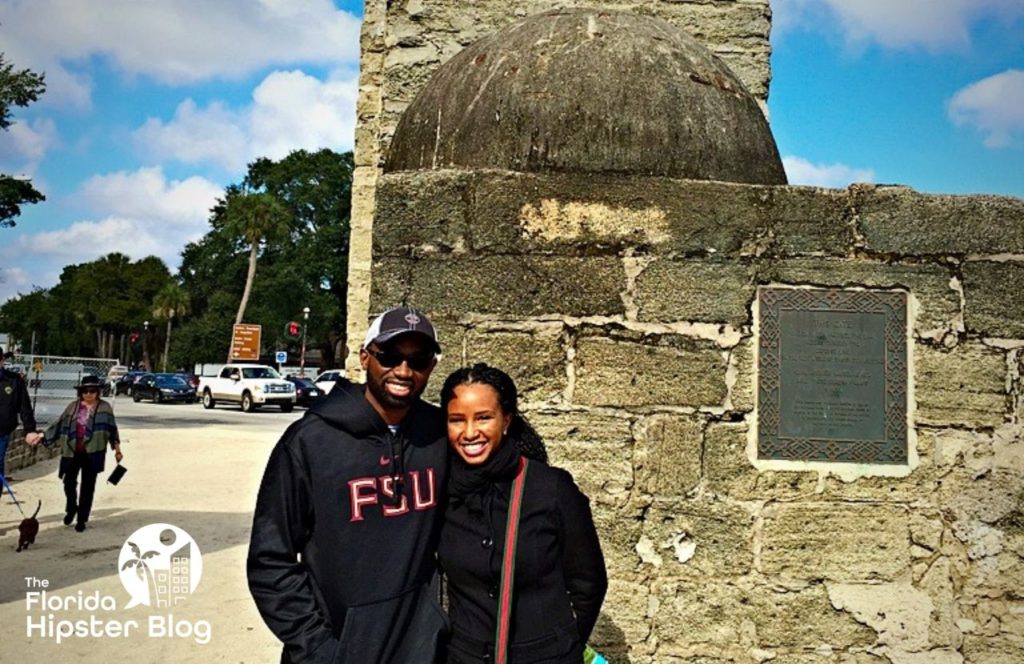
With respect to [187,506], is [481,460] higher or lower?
higher

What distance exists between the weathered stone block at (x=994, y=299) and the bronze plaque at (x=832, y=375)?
30cm

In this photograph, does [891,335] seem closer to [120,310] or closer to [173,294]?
[173,294]

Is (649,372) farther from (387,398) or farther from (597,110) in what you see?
(387,398)

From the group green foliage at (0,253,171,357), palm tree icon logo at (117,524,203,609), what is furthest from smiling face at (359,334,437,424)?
green foliage at (0,253,171,357)

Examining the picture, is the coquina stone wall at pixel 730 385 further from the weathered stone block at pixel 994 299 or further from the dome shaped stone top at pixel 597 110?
the dome shaped stone top at pixel 597 110

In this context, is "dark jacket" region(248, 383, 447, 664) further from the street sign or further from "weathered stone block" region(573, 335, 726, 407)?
the street sign

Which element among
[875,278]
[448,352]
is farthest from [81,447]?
[875,278]

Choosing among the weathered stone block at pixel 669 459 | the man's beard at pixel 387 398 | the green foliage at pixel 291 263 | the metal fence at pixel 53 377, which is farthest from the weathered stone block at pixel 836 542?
the green foliage at pixel 291 263

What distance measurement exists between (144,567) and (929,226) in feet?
21.8

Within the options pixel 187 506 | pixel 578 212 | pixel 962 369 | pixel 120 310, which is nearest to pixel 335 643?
pixel 578 212

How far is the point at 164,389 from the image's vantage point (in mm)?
32281

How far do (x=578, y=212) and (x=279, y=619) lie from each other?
2076mm

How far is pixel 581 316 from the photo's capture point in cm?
330

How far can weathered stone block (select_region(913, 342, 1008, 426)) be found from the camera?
3.27 metres
